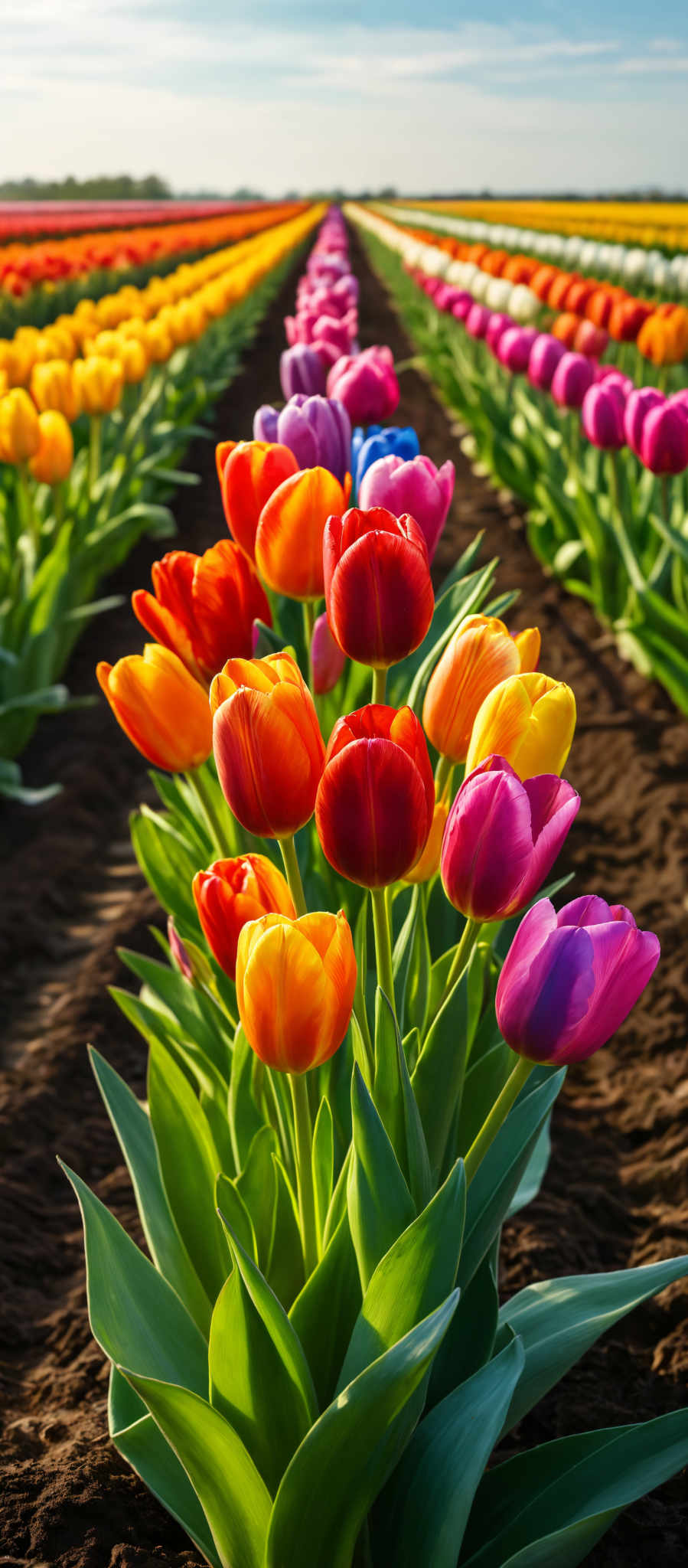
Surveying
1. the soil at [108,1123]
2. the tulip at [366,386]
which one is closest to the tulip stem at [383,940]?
the soil at [108,1123]

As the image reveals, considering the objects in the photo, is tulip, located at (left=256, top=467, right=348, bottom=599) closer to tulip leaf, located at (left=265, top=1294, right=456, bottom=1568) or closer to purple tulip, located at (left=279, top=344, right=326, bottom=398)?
tulip leaf, located at (left=265, top=1294, right=456, bottom=1568)

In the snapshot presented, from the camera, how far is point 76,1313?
1950 mm

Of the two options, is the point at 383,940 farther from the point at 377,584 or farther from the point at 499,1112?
the point at 377,584

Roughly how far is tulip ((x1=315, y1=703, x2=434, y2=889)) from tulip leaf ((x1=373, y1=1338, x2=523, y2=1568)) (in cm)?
41

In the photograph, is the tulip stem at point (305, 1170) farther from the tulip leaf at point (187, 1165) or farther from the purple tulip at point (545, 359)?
the purple tulip at point (545, 359)

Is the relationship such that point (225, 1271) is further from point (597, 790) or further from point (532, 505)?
point (532, 505)

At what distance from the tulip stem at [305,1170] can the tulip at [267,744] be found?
0.21 m

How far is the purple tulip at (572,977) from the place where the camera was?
0.90m

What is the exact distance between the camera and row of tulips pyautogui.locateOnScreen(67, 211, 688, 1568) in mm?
939

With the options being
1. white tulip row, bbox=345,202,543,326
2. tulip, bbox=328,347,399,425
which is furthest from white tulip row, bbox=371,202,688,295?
tulip, bbox=328,347,399,425

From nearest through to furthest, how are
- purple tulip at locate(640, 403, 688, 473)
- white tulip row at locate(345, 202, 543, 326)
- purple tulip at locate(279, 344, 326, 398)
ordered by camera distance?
purple tulip at locate(279, 344, 326, 398) → purple tulip at locate(640, 403, 688, 473) → white tulip row at locate(345, 202, 543, 326)

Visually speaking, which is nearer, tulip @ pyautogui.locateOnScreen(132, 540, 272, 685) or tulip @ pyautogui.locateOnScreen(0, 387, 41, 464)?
tulip @ pyautogui.locateOnScreen(132, 540, 272, 685)

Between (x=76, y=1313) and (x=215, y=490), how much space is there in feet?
21.2

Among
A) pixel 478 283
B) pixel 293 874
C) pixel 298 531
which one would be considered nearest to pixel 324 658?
pixel 298 531
